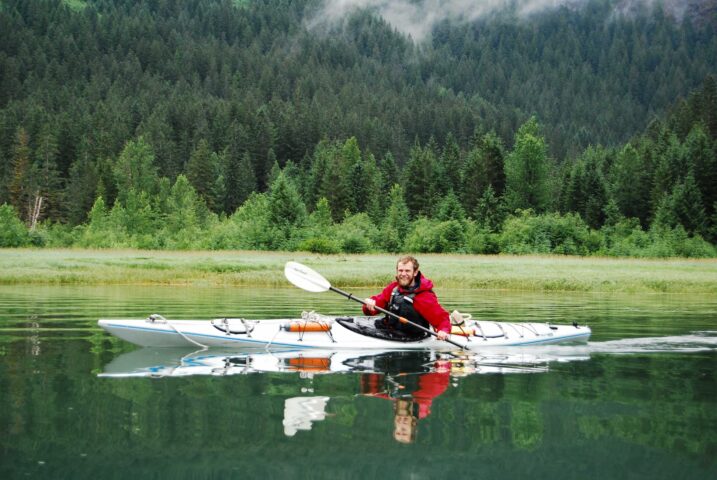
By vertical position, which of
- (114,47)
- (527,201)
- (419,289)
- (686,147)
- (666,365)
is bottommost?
(666,365)

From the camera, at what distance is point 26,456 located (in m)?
7.37

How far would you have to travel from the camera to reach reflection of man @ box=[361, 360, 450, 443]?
8.69 metres

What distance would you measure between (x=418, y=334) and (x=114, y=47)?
18985 cm

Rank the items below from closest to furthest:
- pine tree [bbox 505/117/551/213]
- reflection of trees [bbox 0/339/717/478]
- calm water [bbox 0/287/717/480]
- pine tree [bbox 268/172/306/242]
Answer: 1. calm water [bbox 0/287/717/480]
2. reflection of trees [bbox 0/339/717/478]
3. pine tree [bbox 268/172/306/242]
4. pine tree [bbox 505/117/551/213]

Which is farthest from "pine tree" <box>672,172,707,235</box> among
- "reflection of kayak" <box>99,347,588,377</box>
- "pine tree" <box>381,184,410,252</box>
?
"reflection of kayak" <box>99,347,588,377</box>

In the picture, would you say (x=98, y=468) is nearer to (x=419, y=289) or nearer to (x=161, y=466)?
(x=161, y=466)

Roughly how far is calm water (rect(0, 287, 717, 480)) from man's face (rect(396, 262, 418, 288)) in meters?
1.23

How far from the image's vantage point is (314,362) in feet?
43.5

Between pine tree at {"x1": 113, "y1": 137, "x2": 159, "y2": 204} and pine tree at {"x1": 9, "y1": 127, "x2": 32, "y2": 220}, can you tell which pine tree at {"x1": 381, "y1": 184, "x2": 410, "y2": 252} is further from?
pine tree at {"x1": 9, "y1": 127, "x2": 32, "y2": 220}

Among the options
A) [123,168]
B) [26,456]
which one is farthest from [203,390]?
[123,168]

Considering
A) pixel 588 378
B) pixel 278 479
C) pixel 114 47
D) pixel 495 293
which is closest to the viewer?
pixel 278 479

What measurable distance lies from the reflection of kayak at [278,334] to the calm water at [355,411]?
10.6 inches

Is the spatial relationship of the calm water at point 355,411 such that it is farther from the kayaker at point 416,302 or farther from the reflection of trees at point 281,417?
the kayaker at point 416,302

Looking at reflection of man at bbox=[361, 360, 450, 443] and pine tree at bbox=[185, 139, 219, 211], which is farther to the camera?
pine tree at bbox=[185, 139, 219, 211]
